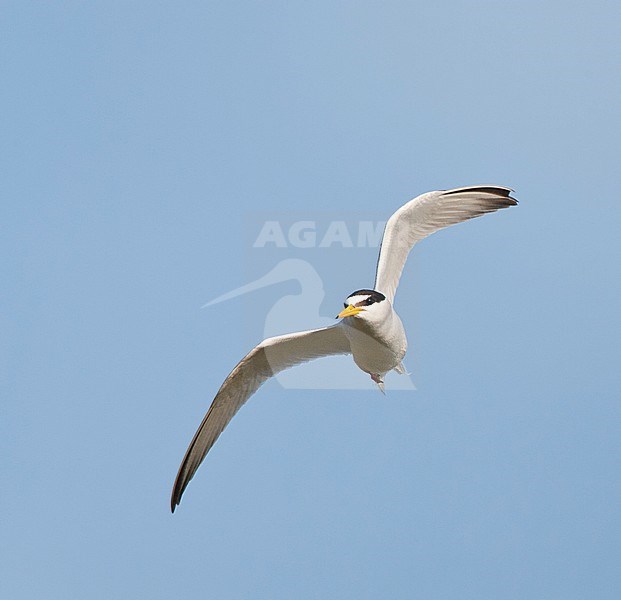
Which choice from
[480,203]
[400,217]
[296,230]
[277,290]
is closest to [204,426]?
[277,290]

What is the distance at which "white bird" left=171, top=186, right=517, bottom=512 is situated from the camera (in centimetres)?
1170

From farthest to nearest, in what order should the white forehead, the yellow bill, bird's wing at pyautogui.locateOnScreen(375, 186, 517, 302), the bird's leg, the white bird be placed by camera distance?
bird's wing at pyautogui.locateOnScreen(375, 186, 517, 302), the bird's leg, the white bird, the white forehead, the yellow bill

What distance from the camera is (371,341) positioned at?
447 inches

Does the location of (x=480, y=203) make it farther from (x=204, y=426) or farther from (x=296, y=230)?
(x=204, y=426)

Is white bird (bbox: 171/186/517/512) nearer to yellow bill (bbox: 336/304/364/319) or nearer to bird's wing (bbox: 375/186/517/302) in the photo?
bird's wing (bbox: 375/186/517/302)

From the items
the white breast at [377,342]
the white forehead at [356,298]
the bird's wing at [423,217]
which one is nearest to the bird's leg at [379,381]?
the white breast at [377,342]

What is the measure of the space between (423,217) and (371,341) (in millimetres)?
2678

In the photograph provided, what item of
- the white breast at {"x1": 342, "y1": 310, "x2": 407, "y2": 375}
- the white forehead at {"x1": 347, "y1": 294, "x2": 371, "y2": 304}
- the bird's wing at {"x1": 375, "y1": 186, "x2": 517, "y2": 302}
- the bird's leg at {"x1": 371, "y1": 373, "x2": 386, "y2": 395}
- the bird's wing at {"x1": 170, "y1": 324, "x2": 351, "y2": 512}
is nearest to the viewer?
the white forehead at {"x1": 347, "y1": 294, "x2": 371, "y2": 304}

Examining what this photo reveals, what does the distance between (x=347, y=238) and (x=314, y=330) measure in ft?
5.80

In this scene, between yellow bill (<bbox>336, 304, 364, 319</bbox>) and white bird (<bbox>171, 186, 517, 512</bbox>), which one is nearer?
yellow bill (<bbox>336, 304, 364, 319</bbox>)

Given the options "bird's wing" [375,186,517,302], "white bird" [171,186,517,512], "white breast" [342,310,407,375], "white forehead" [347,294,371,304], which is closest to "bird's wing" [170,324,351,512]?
"white bird" [171,186,517,512]

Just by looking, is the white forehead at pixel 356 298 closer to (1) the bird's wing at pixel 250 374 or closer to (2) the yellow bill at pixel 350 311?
(2) the yellow bill at pixel 350 311

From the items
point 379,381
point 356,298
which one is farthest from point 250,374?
point 356,298

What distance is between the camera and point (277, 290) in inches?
524
